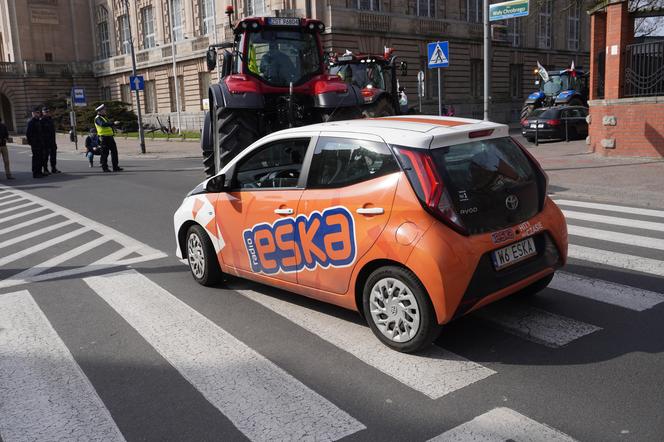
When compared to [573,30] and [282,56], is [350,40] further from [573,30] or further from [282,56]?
[573,30]

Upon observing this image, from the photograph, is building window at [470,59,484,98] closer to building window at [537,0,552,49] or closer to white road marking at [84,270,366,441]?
building window at [537,0,552,49]

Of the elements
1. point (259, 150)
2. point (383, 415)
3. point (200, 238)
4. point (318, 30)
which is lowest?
point (383, 415)

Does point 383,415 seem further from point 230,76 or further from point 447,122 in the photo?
point 230,76

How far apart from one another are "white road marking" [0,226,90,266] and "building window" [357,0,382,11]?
96.4 feet

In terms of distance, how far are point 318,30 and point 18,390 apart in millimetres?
9719

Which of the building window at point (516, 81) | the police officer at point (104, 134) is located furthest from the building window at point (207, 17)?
the police officer at point (104, 134)

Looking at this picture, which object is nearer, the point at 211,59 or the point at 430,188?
the point at 430,188

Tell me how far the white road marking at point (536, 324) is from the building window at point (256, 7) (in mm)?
34049

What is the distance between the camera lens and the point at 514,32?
4694 centimetres

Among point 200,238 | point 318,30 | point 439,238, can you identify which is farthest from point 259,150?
point 318,30

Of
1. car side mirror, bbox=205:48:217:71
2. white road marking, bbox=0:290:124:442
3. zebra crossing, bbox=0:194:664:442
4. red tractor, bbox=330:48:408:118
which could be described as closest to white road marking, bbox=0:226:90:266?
zebra crossing, bbox=0:194:664:442

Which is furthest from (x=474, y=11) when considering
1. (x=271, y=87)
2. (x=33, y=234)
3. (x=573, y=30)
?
(x=33, y=234)

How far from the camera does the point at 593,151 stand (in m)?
17.7

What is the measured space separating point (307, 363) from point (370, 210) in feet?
3.85
